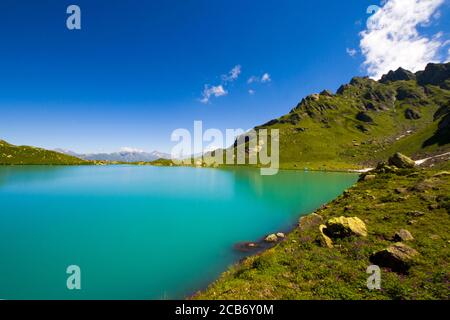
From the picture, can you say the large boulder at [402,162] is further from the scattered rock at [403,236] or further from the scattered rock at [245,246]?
the scattered rock at [245,246]

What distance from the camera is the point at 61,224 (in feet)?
120

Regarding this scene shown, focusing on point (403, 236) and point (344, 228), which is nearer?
point (403, 236)

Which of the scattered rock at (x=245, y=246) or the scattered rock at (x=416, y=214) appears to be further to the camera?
the scattered rock at (x=245, y=246)

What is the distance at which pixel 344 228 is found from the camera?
2384 cm

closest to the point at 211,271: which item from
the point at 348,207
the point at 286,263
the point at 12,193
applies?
the point at 286,263

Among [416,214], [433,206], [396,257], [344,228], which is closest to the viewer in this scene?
[396,257]

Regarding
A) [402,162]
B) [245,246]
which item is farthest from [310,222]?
[402,162]

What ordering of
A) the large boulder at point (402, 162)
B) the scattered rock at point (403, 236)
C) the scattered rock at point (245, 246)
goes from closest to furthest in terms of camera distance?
the scattered rock at point (403, 236) < the scattered rock at point (245, 246) < the large boulder at point (402, 162)

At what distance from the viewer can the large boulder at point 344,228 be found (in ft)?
76.9

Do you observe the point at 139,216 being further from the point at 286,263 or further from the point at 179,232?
the point at 286,263

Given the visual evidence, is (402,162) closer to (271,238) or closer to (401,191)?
(401,191)

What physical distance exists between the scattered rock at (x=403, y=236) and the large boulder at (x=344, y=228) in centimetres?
252

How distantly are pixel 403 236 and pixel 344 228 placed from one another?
15.7 ft

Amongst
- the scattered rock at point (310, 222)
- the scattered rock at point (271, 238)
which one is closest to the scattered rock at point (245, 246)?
the scattered rock at point (271, 238)
